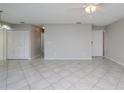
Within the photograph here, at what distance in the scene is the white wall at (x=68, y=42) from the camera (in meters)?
7.44

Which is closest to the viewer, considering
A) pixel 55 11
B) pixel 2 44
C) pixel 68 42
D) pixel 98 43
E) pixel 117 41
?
pixel 55 11

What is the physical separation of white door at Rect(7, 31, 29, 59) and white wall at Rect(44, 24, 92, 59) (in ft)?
4.02

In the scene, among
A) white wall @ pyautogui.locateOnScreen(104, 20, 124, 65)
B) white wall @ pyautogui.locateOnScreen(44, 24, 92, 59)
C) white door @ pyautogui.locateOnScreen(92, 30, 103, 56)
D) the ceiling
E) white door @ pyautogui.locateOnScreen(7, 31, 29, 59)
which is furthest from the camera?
white door @ pyautogui.locateOnScreen(92, 30, 103, 56)

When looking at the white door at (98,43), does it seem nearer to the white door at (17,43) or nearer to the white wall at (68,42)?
the white wall at (68,42)

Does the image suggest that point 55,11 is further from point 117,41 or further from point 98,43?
point 98,43

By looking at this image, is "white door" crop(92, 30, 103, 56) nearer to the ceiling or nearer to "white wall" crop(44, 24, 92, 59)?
"white wall" crop(44, 24, 92, 59)

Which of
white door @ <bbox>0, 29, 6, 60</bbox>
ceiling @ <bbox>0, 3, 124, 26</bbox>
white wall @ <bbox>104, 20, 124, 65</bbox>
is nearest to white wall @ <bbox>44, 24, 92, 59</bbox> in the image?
white wall @ <bbox>104, 20, 124, 65</bbox>

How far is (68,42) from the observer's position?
748 centimetres

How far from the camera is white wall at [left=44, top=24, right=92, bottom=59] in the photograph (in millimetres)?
7441

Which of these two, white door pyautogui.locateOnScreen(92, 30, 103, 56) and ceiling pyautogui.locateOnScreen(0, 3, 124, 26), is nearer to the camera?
ceiling pyautogui.locateOnScreen(0, 3, 124, 26)

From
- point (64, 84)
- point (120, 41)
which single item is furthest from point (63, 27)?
point (64, 84)

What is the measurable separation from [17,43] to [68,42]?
305cm

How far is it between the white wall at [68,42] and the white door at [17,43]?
1.23m

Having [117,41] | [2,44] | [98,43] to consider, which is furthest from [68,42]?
[2,44]
